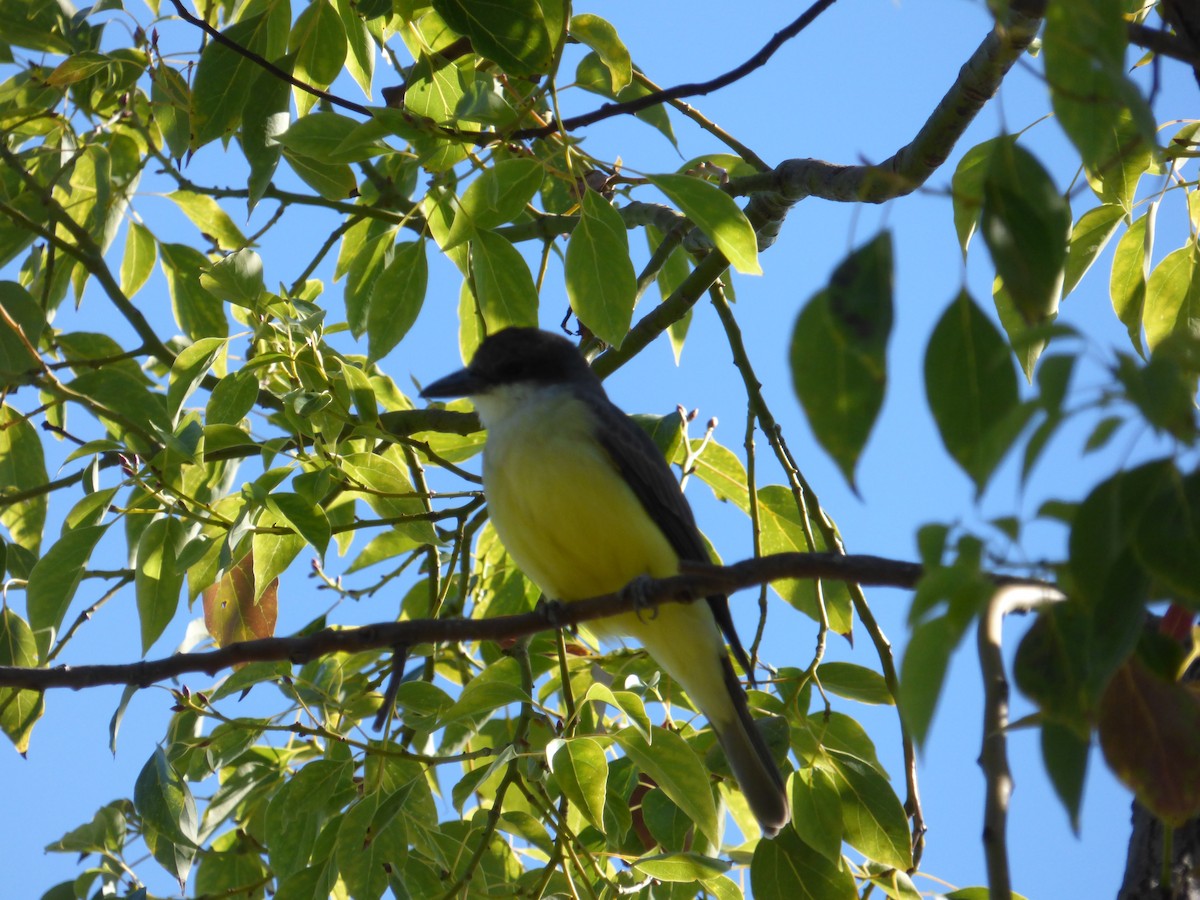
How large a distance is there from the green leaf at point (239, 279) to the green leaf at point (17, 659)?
117 centimetres

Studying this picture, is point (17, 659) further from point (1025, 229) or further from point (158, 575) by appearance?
point (1025, 229)

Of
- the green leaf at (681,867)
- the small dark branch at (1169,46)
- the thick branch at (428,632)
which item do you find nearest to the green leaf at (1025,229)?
the small dark branch at (1169,46)

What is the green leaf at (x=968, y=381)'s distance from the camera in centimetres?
145

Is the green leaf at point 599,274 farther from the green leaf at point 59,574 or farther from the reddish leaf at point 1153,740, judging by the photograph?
the reddish leaf at point 1153,740

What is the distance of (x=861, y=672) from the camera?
370 centimetres

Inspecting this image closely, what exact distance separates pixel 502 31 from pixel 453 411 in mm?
2339

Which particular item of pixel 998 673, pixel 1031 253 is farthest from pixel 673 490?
pixel 1031 253

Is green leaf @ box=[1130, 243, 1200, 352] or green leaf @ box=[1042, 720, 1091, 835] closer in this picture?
green leaf @ box=[1042, 720, 1091, 835]

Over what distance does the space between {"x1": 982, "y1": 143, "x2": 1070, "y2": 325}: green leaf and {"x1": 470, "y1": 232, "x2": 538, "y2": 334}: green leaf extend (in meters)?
2.18

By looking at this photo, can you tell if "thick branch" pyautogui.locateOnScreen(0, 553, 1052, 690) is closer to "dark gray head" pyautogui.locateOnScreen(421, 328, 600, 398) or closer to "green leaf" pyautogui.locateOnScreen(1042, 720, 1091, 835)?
"green leaf" pyautogui.locateOnScreen(1042, 720, 1091, 835)

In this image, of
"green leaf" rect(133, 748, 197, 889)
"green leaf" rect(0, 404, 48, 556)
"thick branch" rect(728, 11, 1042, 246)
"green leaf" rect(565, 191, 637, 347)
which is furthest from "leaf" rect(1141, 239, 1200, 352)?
"green leaf" rect(0, 404, 48, 556)

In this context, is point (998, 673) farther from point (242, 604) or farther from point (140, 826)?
point (140, 826)

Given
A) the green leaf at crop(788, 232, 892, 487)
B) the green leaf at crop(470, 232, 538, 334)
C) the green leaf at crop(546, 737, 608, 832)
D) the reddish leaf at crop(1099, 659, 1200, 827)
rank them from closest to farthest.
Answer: the green leaf at crop(788, 232, 892, 487)
the reddish leaf at crop(1099, 659, 1200, 827)
the green leaf at crop(546, 737, 608, 832)
the green leaf at crop(470, 232, 538, 334)

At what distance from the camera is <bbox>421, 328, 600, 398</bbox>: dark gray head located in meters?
5.00
